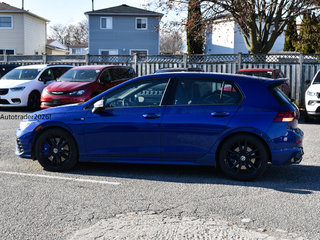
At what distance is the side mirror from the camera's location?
21.7 feet

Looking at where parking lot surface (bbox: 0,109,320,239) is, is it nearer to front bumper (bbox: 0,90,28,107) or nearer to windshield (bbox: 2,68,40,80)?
front bumper (bbox: 0,90,28,107)

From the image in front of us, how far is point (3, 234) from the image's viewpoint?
14.1 ft

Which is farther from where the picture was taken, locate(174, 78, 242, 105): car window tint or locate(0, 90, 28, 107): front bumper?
locate(0, 90, 28, 107): front bumper

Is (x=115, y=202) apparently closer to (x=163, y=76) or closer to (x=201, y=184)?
(x=201, y=184)

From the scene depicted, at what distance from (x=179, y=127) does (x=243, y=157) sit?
1.00m

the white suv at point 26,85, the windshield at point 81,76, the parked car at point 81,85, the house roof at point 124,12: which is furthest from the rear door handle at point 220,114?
the house roof at point 124,12

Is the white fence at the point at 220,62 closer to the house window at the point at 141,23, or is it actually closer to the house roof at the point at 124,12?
the house roof at the point at 124,12

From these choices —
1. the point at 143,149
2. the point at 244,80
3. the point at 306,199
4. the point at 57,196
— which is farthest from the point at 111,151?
the point at 306,199

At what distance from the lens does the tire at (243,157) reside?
626 centimetres

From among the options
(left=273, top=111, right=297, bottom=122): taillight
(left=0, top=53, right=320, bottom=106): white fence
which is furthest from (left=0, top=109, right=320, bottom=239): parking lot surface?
(left=0, top=53, right=320, bottom=106): white fence

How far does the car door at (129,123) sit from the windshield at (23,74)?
37.9 feet

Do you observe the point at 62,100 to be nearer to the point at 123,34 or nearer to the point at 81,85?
the point at 81,85

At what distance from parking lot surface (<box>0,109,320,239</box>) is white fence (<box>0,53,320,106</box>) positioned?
1164 centimetres

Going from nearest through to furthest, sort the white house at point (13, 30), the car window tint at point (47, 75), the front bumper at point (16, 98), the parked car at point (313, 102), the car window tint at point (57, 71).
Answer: the parked car at point (313, 102) < the front bumper at point (16, 98) < the car window tint at point (47, 75) < the car window tint at point (57, 71) < the white house at point (13, 30)
